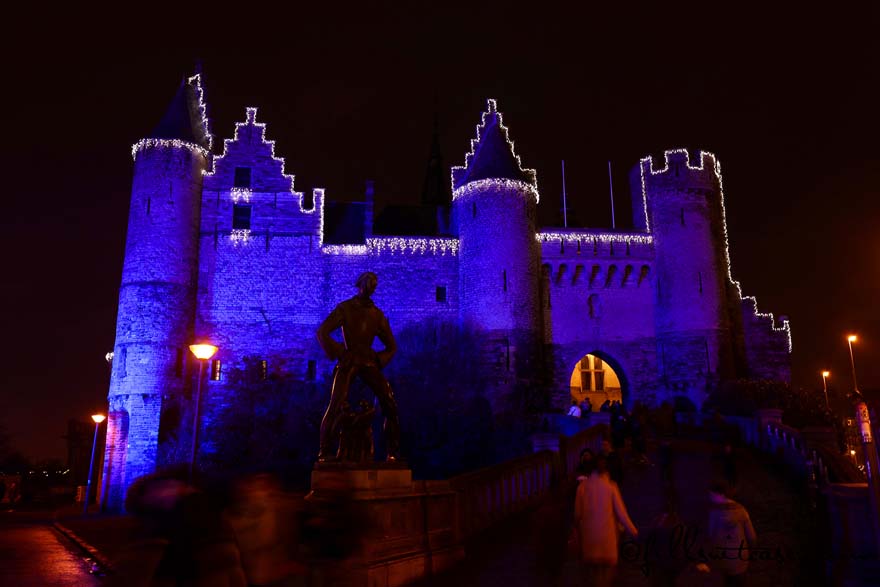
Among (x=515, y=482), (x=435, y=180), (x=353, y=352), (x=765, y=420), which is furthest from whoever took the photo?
(x=435, y=180)

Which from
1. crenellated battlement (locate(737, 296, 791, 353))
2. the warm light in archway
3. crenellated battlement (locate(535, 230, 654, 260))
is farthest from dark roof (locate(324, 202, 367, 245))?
crenellated battlement (locate(737, 296, 791, 353))

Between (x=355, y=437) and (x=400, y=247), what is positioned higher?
(x=400, y=247)

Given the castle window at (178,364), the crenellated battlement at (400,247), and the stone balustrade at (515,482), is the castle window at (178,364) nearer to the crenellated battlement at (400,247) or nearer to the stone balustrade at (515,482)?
the crenellated battlement at (400,247)

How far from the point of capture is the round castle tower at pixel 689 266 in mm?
31172

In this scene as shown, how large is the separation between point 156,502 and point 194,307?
28.3m

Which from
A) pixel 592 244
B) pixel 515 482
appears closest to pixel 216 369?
pixel 592 244

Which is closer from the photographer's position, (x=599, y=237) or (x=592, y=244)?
(x=592, y=244)

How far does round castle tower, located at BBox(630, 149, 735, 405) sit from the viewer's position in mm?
31172

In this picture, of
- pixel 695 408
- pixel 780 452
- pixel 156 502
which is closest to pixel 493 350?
pixel 695 408

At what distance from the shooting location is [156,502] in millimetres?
4012

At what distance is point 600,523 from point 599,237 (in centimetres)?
2847

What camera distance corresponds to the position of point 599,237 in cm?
3353

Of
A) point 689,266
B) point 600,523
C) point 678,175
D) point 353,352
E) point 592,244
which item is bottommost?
point 600,523

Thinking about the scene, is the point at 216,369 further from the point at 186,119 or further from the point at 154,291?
the point at 186,119
